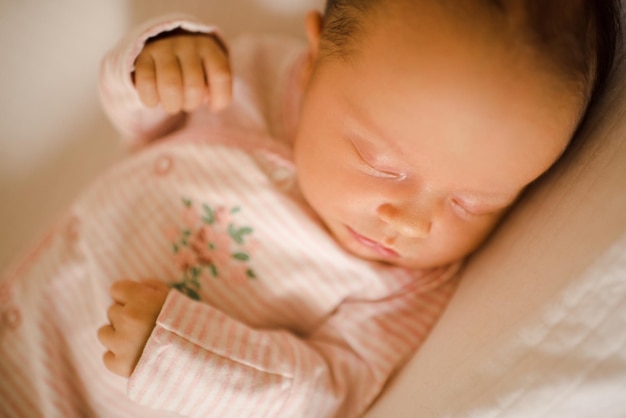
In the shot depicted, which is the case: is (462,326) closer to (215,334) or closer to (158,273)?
(215,334)

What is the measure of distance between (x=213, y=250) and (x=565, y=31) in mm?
579

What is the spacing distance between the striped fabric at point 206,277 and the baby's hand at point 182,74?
3 centimetres

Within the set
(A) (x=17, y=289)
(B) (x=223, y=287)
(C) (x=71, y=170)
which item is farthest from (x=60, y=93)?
(B) (x=223, y=287)

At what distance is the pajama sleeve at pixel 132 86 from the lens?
84 centimetres

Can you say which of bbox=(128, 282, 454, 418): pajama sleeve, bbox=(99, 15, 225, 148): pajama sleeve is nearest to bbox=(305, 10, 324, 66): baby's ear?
bbox=(99, 15, 225, 148): pajama sleeve

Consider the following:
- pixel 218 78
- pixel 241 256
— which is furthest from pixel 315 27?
pixel 241 256

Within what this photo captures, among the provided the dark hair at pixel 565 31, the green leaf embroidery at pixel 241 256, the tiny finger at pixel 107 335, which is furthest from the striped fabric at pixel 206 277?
the dark hair at pixel 565 31

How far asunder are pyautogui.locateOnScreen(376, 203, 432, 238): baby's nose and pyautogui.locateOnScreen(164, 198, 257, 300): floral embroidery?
0.26 m

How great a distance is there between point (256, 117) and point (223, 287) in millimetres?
311

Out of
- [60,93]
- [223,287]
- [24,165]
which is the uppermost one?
[60,93]

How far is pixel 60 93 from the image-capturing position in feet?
3.68

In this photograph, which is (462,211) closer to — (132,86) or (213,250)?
(213,250)

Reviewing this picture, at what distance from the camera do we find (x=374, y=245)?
795 mm

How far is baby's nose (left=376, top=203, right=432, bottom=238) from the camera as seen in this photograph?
2.26ft
